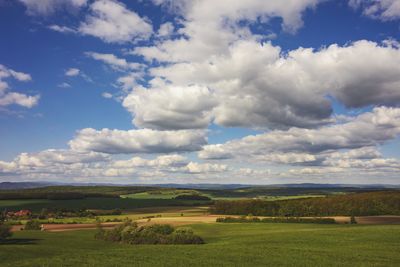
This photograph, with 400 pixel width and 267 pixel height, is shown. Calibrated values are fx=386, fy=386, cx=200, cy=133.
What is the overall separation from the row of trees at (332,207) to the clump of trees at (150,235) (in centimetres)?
6521

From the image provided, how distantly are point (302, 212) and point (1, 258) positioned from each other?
97.9 m

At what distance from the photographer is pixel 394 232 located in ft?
189

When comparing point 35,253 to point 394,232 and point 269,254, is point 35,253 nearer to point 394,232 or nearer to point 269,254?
point 269,254

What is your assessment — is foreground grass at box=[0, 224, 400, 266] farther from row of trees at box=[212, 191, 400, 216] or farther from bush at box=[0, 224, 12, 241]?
row of trees at box=[212, 191, 400, 216]

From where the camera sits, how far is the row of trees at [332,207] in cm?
11407

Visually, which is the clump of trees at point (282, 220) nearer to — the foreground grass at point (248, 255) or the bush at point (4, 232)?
the foreground grass at point (248, 255)

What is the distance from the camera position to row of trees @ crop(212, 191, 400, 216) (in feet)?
374

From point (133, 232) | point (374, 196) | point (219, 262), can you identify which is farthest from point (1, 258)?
point (374, 196)

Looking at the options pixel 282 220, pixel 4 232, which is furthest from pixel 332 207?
pixel 4 232

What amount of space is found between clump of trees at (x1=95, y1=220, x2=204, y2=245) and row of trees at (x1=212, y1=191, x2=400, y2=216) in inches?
2567

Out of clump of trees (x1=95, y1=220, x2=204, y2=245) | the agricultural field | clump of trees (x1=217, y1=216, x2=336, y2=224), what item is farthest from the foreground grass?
the agricultural field

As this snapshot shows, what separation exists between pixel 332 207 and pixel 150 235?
80.0m

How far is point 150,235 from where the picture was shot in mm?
58438

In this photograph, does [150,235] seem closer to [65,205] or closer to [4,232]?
[4,232]
